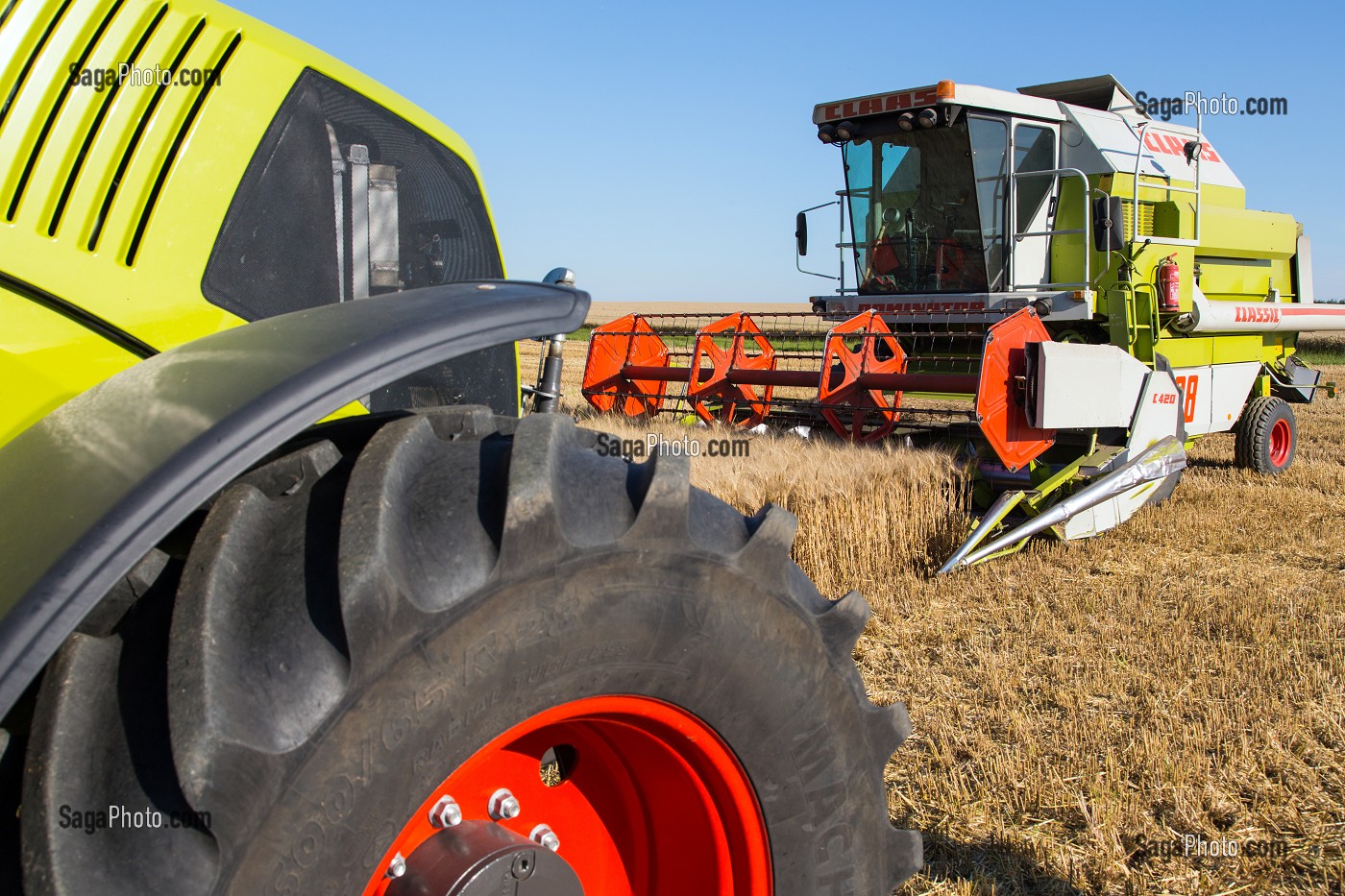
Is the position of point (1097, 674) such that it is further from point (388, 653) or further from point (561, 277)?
point (388, 653)

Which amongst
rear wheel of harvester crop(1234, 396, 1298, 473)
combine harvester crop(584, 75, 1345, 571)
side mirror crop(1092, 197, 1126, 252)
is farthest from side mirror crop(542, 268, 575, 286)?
rear wheel of harvester crop(1234, 396, 1298, 473)

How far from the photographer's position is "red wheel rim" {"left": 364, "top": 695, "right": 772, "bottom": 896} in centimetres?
141

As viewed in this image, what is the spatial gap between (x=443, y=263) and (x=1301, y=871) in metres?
2.36

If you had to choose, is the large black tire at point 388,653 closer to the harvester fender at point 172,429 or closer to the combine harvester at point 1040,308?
the harvester fender at point 172,429

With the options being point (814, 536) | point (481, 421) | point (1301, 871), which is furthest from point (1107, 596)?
point (481, 421)

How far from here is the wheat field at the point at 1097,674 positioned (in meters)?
2.59

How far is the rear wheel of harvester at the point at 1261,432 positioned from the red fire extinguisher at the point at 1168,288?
4.80 feet

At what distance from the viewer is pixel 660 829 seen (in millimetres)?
1545

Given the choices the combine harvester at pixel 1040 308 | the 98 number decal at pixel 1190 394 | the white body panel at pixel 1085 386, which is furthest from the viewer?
the 98 number decal at pixel 1190 394

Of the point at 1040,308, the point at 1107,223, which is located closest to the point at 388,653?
the point at 1107,223

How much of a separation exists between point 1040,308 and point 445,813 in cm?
653

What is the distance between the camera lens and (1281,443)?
837cm

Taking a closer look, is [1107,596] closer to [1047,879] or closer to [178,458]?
[1047,879]

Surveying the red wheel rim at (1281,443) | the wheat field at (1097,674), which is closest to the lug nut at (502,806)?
the wheat field at (1097,674)
